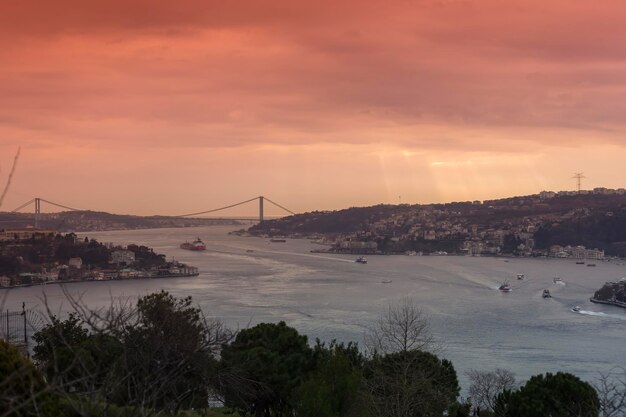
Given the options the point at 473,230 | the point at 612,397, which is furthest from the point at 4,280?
the point at 473,230

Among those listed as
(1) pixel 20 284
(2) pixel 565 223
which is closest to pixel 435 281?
(1) pixel 20 284

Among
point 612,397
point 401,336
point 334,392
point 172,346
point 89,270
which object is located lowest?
point 401,336

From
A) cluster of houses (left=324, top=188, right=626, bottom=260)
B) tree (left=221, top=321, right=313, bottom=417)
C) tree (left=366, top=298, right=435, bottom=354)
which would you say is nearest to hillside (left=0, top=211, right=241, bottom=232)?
cluster of houses (left=324, top=188, right=626, bottom=260)

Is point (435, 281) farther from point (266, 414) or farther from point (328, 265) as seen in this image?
point (266, 414)

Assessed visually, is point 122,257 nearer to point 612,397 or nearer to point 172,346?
point 172,346

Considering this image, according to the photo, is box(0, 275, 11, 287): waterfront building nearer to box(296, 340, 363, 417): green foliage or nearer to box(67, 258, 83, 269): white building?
box(67, 258, 83, 269): white building
